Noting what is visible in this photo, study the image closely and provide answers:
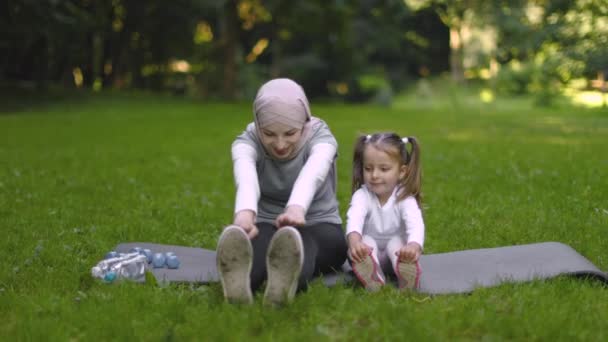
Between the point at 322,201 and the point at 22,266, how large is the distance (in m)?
2.37

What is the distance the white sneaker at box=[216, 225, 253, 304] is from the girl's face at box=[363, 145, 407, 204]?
121cm

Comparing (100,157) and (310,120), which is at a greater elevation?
(310,120)

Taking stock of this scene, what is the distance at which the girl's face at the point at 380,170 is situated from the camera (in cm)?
483

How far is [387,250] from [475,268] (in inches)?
28.3

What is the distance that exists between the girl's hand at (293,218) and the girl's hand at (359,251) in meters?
0.54

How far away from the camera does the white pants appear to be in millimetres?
4809

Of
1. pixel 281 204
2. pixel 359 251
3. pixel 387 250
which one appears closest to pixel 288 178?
pixel 281 204

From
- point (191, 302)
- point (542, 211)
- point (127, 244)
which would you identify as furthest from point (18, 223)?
point (542, 211)

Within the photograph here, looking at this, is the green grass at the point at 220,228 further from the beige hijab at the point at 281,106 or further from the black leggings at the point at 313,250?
the beige hijab at the point at 281,106

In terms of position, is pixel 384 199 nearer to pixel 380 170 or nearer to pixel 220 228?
pixel 380 170

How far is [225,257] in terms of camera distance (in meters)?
4.04

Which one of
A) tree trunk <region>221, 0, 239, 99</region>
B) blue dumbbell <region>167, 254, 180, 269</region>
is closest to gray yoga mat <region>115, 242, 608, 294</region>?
blue dumbbell <region>167, 254, 180, 269</region>

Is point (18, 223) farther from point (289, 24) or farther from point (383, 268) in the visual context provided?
point (289, 24)

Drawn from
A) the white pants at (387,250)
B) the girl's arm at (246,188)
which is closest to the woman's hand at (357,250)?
the white pants at (387,250)
